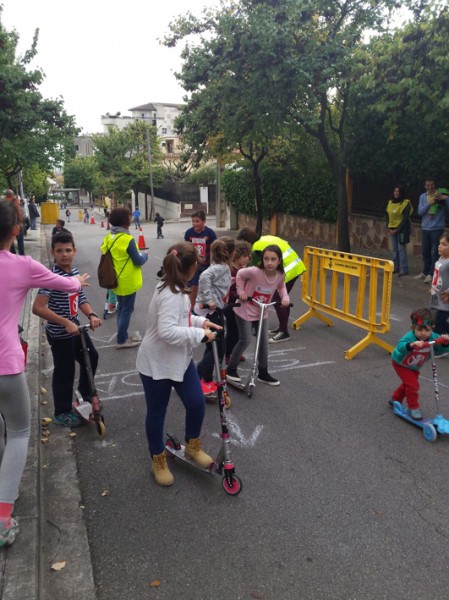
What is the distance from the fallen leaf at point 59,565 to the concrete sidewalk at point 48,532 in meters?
0.02

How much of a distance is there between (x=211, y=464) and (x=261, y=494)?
Answer: 1.44 feet

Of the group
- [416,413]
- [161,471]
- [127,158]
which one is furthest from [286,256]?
[127,158]

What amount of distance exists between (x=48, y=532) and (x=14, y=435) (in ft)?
2.32

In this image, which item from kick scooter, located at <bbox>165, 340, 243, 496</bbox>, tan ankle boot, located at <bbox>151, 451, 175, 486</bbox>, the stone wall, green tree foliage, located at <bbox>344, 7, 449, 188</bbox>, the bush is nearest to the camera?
kick scooter, located at <bbox>165, 340, 243, 496</bbox>

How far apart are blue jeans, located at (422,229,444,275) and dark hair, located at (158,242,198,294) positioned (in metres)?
8.94

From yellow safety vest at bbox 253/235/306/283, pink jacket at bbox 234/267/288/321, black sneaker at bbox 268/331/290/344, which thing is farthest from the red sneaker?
yellow safety vest at bbox 253/235/306/283

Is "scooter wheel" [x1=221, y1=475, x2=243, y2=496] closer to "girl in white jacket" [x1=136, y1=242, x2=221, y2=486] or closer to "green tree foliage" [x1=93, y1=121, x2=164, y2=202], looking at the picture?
"girl in white jacket" [x1=136, y1=242, x2=221, y2=486]

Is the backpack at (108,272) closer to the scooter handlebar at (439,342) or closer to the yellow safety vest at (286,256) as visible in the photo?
the yellow safety vest at (286,256)

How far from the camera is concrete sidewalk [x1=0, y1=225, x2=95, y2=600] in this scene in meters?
2.87

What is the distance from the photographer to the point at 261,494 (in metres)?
3.80

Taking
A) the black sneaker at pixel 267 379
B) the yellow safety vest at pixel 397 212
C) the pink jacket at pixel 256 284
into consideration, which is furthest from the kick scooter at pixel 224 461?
the yellow safety vest at pixel 397 212

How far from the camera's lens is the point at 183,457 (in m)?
4.16

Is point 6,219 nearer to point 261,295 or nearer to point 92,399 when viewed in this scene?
point 92,399

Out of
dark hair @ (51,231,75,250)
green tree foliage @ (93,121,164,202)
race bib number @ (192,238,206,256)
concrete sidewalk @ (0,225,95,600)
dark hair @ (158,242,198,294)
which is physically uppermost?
green tree foliage @ (93,121,164,202)
